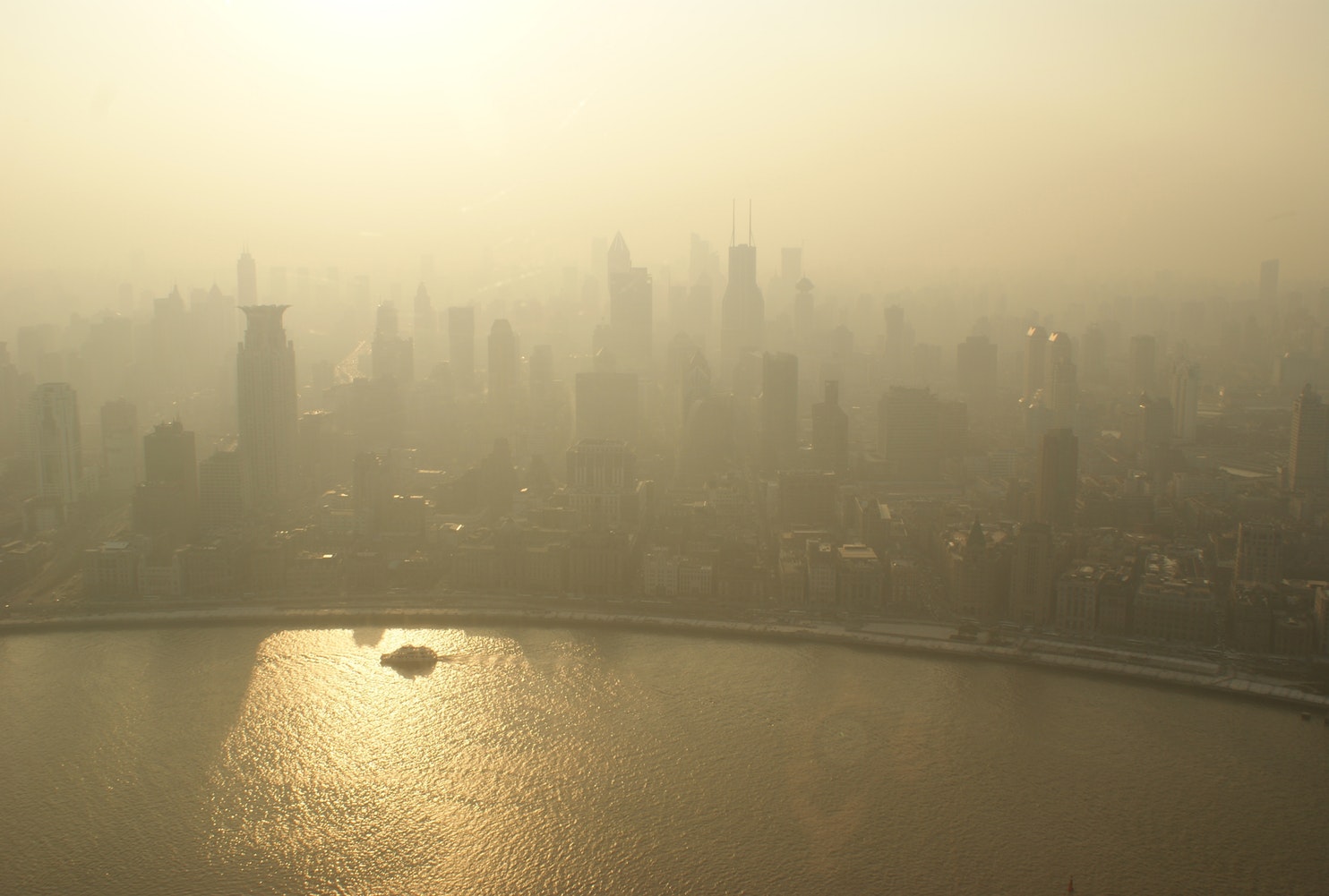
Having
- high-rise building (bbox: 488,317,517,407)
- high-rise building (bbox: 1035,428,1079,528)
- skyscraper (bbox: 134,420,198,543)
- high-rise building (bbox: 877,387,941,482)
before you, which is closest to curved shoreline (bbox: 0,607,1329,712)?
skyscraper (bbox: 134,420,198,543)

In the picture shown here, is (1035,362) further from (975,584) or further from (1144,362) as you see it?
(975,584)

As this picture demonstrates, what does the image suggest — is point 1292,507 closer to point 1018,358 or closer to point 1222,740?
point 1222,740

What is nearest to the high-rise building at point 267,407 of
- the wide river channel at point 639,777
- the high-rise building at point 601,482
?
the high-rise building at point 601,482

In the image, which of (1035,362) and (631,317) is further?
(631,317)

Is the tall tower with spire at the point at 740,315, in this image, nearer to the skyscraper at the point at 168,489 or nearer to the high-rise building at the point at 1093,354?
the high-rise building at the point at 1093,354

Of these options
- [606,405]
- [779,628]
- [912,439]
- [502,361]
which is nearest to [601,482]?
[779,628]

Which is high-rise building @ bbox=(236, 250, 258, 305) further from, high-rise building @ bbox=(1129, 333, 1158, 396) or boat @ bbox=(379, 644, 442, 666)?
high-rise building @ bbox=(1129, 333, 1158, 396)
